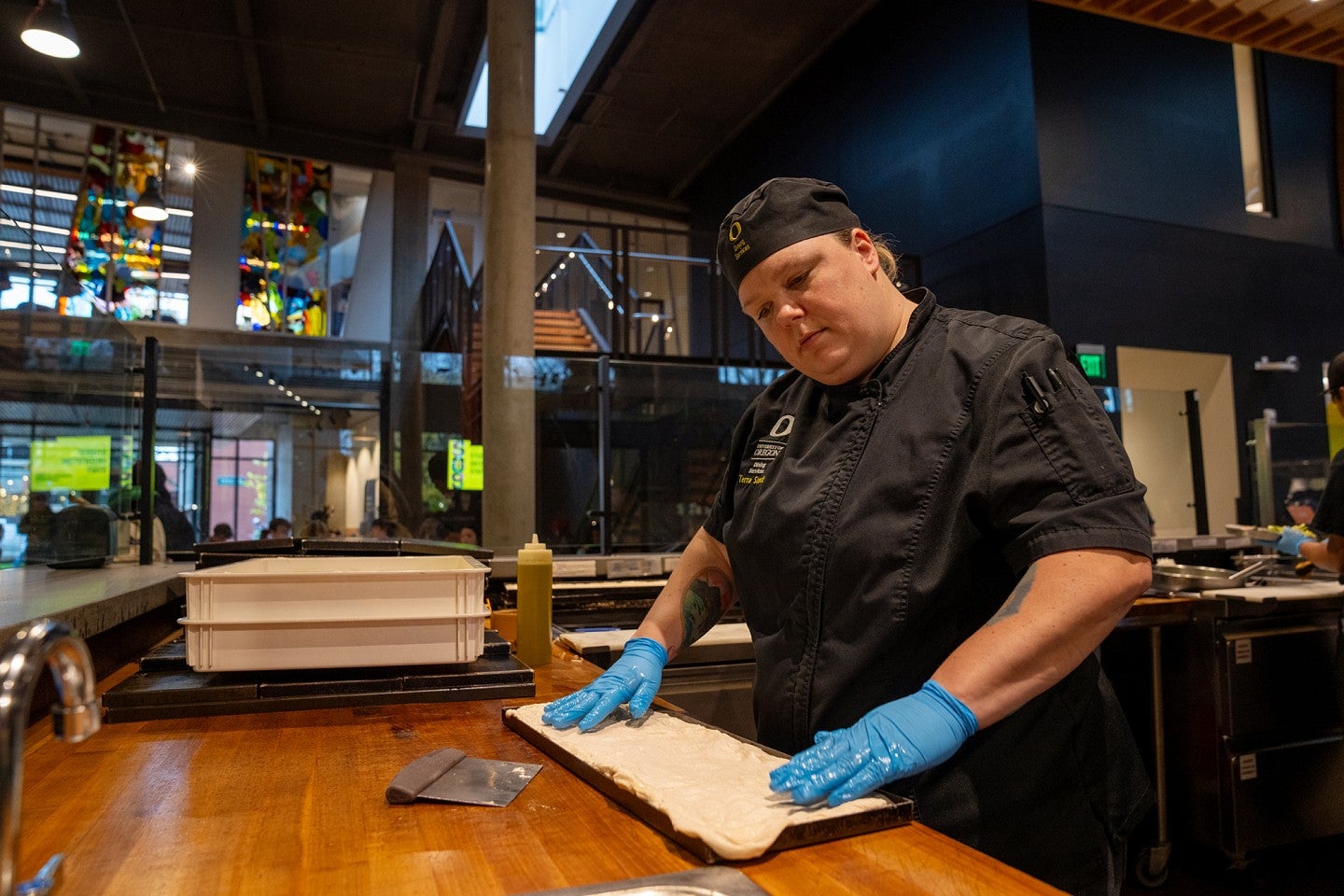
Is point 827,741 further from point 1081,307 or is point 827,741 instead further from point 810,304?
point 1081,307

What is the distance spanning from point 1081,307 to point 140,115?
32.0 feet

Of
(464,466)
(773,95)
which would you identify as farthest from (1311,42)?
(464,466)

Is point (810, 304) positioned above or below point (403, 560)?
above

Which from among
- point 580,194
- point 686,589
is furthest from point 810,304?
point 580,194

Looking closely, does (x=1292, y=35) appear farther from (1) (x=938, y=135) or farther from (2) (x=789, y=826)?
(2) (x=789, y=826)

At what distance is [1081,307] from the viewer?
19.5 feet

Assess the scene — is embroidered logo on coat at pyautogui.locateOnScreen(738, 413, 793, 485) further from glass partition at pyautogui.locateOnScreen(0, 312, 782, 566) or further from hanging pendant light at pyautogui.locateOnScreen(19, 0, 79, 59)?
hanging pendant light at pyautogui.locateOnScreen(19, 0, 79, 59)

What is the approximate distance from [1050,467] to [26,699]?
3.24ft

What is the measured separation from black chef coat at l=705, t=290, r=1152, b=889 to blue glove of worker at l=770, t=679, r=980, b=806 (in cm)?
18

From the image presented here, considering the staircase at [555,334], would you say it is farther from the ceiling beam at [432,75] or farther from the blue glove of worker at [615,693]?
the blue glove of worker at [615,693]

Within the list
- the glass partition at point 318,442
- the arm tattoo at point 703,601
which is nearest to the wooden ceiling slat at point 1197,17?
the glass partition at point 318,442

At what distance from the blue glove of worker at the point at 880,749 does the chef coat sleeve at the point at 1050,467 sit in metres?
0.22

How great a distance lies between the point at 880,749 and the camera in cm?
88

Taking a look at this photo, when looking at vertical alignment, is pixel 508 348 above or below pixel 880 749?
above
